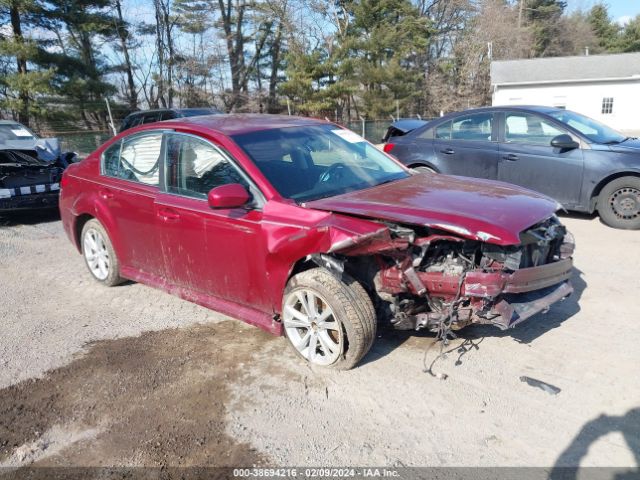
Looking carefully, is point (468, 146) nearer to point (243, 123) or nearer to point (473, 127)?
point (473, 127)

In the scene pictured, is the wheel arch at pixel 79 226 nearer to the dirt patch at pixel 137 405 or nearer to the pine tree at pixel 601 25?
the dirt patch at pixel 137 405

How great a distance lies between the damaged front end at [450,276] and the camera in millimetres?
3297

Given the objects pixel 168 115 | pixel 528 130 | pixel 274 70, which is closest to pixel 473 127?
pixel 528 130

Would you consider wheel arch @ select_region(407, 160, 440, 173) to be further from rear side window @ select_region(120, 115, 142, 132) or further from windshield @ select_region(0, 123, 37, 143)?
rear side window @ select_region(120, 115, 142, 132)

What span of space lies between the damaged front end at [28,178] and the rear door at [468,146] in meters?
6.39

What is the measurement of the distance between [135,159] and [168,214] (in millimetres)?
909

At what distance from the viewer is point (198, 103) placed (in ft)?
109

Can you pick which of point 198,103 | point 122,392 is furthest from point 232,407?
point 198,103

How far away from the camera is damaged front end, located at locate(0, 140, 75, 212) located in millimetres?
8164

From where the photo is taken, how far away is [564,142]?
271 inches

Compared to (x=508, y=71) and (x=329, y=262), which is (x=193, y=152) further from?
(x=508, y=71)

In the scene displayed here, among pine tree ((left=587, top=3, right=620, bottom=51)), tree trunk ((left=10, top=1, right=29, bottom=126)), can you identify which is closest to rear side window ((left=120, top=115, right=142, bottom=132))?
tree trunk ((left=10, top=1, right=29, bottom=126))

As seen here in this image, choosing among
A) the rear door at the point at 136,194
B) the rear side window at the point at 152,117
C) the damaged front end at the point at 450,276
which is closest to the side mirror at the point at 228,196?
the damaged front end at the point at 450,276

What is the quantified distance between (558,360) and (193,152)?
127 inches
